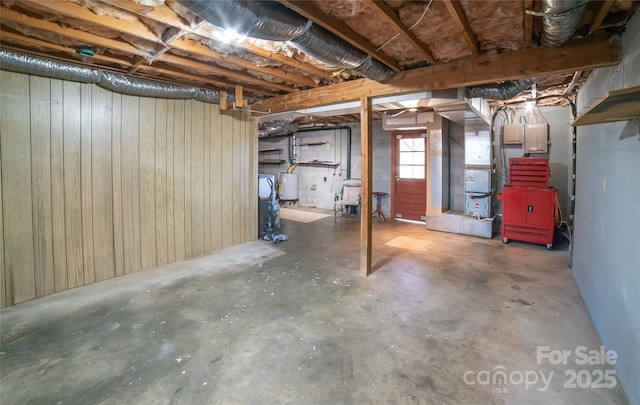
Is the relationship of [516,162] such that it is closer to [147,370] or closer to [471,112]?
[471,112]

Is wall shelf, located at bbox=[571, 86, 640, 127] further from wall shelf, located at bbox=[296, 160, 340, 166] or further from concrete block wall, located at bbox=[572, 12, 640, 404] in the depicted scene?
wall shelf, located at bbox=[296, 160, 340, 166]

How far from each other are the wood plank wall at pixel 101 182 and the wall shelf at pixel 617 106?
4.12 m

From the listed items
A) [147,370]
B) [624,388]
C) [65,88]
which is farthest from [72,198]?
[624,388]

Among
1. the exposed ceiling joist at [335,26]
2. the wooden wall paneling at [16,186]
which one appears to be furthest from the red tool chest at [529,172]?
the wooden wall paneling at [16,186]

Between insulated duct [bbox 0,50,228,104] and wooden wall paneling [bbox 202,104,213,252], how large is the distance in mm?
256

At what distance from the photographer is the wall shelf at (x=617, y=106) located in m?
1.24

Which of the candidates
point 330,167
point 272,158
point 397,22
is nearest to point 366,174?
point 397,22

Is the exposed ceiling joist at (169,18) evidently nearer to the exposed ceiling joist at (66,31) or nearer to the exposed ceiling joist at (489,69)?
the exposed ceiling joist at (66,31)

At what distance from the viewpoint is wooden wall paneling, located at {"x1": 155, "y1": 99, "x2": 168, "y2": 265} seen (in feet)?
12.4

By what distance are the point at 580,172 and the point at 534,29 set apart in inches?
83.8

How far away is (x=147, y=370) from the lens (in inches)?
75.6

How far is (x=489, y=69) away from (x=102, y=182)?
410 centimetres

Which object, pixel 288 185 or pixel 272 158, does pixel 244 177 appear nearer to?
pixel 288 185

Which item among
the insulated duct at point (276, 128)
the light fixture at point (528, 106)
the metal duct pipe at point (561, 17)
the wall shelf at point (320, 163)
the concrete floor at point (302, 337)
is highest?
the insulated duct at point (276, 128)
